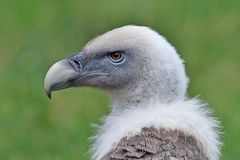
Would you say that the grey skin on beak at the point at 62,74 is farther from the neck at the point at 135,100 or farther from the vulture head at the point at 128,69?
the neck at the point at 135,100

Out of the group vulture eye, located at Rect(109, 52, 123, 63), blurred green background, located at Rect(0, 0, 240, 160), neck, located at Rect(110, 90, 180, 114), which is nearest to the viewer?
neck, located at Rect(110, 90, 180, 114)

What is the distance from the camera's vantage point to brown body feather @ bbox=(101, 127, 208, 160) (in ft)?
24.8

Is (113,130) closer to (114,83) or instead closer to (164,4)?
(114,83)

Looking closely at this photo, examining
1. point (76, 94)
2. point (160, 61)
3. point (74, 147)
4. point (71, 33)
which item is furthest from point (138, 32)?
point (71, 33)

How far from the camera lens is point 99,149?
8125mm

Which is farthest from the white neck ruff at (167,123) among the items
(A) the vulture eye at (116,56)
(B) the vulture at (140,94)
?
(A) the vulture eye at (116,56)

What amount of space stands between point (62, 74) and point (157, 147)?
925mm

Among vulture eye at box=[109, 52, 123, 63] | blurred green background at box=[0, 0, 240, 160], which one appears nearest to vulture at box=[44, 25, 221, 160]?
vulture eye at box=[109, 52, 123, 63]

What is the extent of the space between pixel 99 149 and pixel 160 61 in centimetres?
64

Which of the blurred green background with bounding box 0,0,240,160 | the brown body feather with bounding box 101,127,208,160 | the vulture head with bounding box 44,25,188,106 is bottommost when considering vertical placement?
the brown body feather with bounding box 101,127,208,160

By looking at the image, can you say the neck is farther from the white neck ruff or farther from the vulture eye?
the vulture eye

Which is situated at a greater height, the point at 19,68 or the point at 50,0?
the point at 50,0

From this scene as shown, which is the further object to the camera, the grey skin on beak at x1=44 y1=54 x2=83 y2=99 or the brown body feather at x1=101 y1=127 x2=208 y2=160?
the grey skin on beak at x1=44 y1=54 x2=83 y2=99

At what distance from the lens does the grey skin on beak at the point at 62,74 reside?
8141 millimetres
